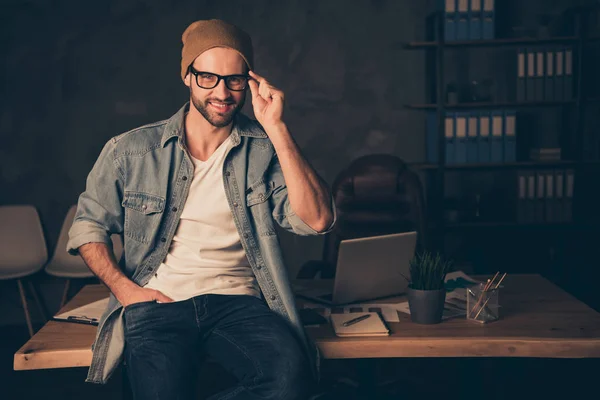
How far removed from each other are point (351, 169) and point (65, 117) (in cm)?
256

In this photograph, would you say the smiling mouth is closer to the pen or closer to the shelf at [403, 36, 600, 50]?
the pen

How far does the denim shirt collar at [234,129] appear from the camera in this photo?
7.40 ft

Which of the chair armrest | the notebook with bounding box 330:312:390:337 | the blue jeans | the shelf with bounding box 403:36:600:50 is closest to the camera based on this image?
the blue jeans

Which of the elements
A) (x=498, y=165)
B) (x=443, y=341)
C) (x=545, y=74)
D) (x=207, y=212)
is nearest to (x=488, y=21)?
(x=545, y=74)

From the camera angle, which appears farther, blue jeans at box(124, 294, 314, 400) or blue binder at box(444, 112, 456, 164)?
blue binder at box(444, 112, 456, 164)

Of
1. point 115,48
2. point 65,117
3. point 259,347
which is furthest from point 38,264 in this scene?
point 259,347

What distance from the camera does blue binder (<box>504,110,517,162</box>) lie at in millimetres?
4887

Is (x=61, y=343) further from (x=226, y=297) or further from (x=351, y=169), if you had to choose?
(x=351, y=169)

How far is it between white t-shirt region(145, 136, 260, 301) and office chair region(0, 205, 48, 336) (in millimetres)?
2635

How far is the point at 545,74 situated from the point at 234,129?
3265 millimetres

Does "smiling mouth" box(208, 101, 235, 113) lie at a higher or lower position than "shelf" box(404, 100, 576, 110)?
higher

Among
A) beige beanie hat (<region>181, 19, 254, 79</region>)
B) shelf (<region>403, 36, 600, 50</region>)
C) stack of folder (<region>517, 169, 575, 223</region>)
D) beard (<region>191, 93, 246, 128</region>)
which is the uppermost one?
shelf (<region>403, 36, 600, 50</region>)

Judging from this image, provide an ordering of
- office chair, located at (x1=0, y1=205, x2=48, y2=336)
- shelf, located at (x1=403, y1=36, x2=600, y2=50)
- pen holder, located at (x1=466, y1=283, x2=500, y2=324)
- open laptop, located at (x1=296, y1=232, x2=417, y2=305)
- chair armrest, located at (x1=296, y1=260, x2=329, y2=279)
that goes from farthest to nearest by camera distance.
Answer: shelf, located at (x1=403, y1=36, x2=600, y2=50)
office chair, located at (x1=0, y1=205, x2=48, y2=336)
chair armrest, located at (x1=296, y1=260, x2=329, y2=279)
open laptop, located at (x1=296, y1=232, x2=417, y2=305)
pen holder, located at (x1=466, y1=283, x2=500, y2=324)

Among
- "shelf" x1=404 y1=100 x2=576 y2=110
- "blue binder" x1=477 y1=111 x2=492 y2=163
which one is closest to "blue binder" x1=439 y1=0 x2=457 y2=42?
"shelf" x1=404 y1=100 x2=576 y2=110
